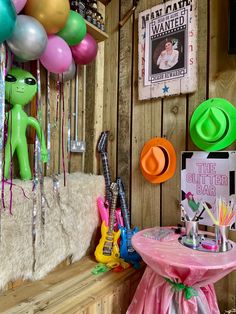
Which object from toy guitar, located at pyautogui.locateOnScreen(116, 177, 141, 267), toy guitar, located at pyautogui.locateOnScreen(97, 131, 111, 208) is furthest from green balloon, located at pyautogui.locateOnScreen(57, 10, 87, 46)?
toy guitar, located at pyautogui.locateOnScreen(116, 177, 141, 267)

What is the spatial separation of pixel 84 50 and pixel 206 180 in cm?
94

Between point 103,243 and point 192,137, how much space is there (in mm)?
742

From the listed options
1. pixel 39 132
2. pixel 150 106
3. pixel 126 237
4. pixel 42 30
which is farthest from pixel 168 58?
pixel 126 237

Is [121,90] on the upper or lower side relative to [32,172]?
upper

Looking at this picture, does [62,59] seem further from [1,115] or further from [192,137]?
[192,137]

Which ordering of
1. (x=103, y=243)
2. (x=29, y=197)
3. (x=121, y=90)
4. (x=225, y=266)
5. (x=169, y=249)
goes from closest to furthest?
1. (x=225, y=266)
2. (x=169, y=249)
3. (x=29, y=197)
4. (x=103, y=243)
5. (x=121, y=90)

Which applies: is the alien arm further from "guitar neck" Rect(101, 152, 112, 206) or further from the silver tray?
the silver tray

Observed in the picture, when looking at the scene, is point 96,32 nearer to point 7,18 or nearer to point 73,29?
point 73,29

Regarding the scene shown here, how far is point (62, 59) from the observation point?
3.84 ft

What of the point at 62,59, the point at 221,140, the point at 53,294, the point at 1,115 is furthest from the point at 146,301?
the point at 62,59

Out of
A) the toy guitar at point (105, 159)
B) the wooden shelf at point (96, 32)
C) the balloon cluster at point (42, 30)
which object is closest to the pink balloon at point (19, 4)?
the balloon cluster at point (42, 30)

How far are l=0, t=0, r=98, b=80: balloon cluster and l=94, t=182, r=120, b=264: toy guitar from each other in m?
0.85

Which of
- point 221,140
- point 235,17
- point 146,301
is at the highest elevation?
point 235,17

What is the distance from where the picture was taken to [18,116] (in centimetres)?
113
